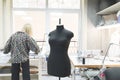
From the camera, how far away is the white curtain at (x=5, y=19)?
17.4 feet

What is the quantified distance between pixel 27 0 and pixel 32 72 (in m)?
2.42

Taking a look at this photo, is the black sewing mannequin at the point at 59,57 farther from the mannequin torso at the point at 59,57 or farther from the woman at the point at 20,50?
the woman at the point at 20,50

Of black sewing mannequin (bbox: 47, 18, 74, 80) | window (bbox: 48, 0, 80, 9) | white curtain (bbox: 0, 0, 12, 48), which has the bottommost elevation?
black sewing mannequin (bbox: 47, 18, 74, 80)

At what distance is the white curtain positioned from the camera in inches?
209

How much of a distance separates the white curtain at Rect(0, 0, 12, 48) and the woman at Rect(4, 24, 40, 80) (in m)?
1.97

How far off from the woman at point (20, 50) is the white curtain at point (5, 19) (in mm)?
1972

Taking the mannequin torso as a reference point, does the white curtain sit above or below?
above

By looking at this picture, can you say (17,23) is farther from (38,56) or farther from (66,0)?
(38,56)

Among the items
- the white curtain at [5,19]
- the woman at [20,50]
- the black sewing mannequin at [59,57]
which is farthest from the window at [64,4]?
the black sewing mannequin at [59,57]

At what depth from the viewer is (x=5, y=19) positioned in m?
5.39

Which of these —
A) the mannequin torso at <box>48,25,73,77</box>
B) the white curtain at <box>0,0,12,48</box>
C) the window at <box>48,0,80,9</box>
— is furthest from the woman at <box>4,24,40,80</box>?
the window at <box>48,0,80,9</box>

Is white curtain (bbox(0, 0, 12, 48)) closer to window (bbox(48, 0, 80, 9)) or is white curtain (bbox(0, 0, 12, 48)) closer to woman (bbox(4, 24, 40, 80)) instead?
window (bbox(48, 0, 80, 9))

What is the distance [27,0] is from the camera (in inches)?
223

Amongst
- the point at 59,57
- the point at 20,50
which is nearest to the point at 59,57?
the point at 59,57
